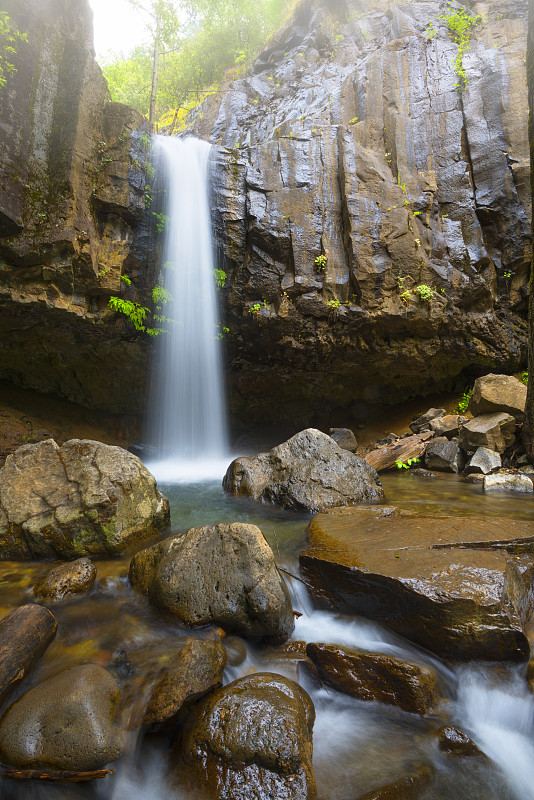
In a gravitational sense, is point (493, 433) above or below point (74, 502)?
above

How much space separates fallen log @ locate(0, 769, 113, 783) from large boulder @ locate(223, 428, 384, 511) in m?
3.70

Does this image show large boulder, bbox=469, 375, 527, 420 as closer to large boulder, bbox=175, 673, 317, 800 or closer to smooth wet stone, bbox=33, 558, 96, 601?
large boulder, bbox=175, 673, 317, 800

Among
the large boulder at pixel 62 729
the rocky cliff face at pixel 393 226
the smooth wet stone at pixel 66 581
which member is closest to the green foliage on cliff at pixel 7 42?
the rocky cliff face at pixel 393 226

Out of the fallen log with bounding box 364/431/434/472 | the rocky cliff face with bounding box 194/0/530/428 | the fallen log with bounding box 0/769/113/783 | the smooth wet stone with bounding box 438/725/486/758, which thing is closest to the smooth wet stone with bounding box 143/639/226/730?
the fallen log with bounding box 0/769/113/783

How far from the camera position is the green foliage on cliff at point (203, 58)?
63.3 feet

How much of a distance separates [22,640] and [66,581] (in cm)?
90

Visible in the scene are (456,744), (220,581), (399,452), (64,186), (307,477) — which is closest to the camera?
(456,744)

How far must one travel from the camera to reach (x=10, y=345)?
991 centimetres

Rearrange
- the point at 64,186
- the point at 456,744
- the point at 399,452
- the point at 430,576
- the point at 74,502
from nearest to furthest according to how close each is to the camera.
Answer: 1. the point at 456,744
2. the point at 430,576
3. the point at 74,502
4. the point at 64,186
5. the point at 399,452

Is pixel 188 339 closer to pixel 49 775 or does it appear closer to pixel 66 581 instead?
pixel 66 581

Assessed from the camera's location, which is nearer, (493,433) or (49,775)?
(49,775)

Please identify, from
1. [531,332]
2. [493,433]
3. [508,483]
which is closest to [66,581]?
[508,483]

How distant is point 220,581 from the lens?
119 inches

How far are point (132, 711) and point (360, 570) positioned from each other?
1.81 meters
